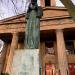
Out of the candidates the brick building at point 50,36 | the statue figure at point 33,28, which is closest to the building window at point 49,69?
the brick building at point 50,36

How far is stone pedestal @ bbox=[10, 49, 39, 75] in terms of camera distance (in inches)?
218

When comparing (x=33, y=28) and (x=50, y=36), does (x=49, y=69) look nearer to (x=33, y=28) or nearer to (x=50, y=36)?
(x=50, y=36)

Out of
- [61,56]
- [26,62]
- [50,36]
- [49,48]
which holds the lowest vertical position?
[26,62]

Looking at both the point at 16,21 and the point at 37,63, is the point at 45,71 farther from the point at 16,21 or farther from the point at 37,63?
the point at 37,63

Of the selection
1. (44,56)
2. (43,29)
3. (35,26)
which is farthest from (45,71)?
(35,26)

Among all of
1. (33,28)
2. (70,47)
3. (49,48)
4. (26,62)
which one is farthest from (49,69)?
(26,62)

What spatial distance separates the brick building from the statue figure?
52.7ft

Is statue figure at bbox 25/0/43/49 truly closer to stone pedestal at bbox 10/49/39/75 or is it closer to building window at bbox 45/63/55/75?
stone pedestal at bbox 10/49/39/75

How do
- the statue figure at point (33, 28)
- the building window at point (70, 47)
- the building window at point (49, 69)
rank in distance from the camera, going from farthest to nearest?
1. the building window at point (70, 47)
2. the building window at point (49, 69)
3. the statue figure at point (33, 28)

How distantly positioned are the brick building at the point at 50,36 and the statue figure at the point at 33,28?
52.7 feet

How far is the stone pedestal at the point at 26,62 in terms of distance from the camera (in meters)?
5.54

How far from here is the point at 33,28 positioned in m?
6.65

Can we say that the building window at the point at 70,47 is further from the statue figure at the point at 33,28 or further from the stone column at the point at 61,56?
the statue figure at the point at 33,28

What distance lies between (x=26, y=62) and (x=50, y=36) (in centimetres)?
2324
